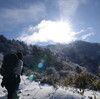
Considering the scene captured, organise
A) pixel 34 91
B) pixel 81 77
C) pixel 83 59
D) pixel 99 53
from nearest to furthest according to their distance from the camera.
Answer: pixel 34 91 < pixel 81 77 < pixel 83 59 < pixel 99 53

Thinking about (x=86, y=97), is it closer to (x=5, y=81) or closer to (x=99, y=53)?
(x=5, y=81)

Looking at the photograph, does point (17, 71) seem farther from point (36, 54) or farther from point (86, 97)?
point (36, 54)

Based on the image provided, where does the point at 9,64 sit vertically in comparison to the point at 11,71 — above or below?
above

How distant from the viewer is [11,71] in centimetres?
589

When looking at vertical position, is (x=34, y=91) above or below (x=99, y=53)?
below

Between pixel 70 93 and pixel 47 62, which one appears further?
pixel 47 62

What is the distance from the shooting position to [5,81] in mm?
6105

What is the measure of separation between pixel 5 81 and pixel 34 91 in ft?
5.54

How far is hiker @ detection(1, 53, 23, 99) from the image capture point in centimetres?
588

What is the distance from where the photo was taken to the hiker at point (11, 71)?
19.3 ft

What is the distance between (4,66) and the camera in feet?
19.5

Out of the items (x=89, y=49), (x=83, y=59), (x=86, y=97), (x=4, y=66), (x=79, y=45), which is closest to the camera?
(x=4, y=66)

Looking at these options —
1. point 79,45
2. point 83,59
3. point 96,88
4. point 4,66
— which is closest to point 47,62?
point 96,88

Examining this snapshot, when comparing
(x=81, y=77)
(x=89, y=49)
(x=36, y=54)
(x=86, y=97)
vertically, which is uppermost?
(x=89, y=49)
